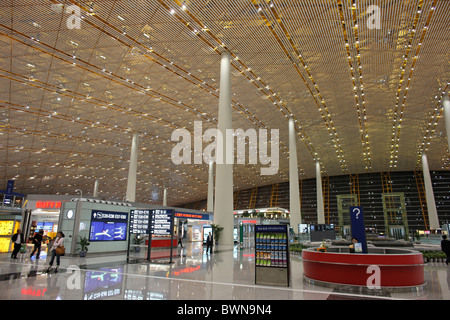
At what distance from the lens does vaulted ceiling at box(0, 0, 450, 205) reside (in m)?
14.4

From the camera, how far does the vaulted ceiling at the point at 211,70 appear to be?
1442cm

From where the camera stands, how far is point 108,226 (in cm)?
1658

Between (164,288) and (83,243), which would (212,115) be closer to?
(83,243)

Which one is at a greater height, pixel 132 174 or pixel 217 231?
pixel 132 174

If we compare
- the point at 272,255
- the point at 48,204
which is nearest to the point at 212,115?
the point at 48,204

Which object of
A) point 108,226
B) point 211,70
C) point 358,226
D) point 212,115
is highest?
point 211,70

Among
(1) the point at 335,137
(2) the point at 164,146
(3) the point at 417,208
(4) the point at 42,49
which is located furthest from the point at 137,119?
(3) the point at 417,208

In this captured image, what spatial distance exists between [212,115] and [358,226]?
20.8 m

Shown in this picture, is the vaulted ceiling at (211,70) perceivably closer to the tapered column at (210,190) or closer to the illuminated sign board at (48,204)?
the illuminated sign board at (48,204)

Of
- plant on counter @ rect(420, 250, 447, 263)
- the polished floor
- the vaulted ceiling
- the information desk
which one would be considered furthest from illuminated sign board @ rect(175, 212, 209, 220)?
the information desk

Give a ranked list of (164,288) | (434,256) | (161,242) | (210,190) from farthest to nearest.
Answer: (210,190)
(161,242)
(434,256)
(164,288)

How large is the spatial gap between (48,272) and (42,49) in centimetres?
1343
